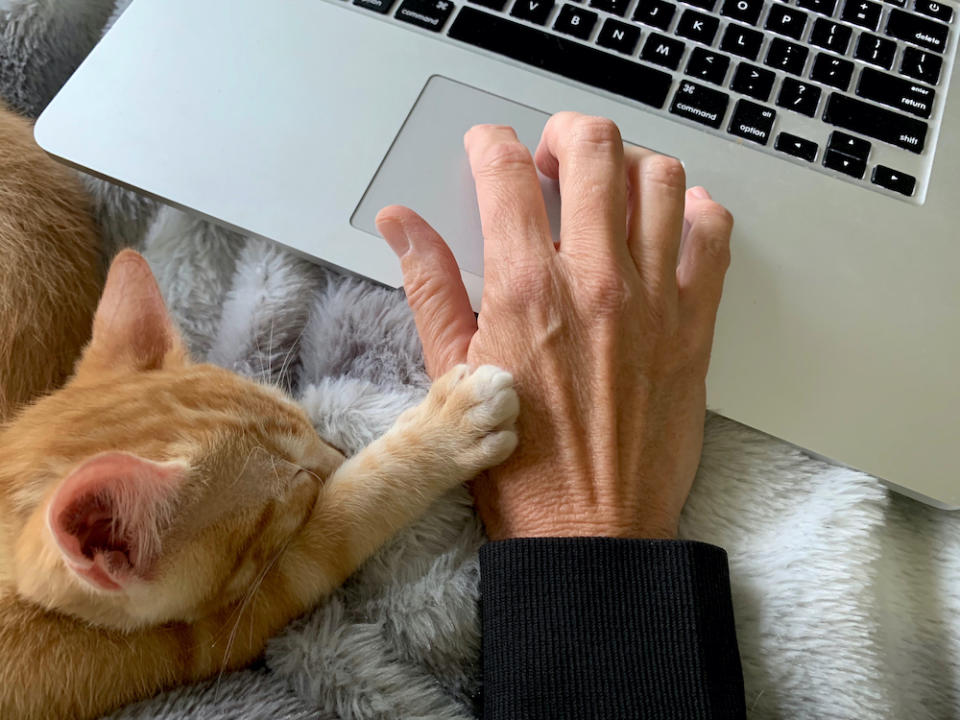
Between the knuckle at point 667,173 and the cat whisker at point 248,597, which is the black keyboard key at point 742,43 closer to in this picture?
the knuckle at point 667,173

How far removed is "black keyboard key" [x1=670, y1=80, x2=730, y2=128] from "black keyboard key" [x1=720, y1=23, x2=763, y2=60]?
0.05 meters

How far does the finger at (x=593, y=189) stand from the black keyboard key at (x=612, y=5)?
0.18 m

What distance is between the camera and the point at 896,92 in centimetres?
75

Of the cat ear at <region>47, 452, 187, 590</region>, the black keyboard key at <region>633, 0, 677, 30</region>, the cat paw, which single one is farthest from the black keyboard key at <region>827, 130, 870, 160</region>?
the cat ear at <region>47, 452, 187, 590</region>

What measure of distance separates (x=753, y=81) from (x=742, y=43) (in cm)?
5

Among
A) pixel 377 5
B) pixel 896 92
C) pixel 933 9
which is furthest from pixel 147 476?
pixel 933 9

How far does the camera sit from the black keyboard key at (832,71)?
74 cm

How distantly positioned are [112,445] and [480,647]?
13.2 inches

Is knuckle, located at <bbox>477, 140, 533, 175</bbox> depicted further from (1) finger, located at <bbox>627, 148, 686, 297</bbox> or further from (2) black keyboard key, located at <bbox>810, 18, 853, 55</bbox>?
(2) black keyboard key, located at <bbox>810, 18, 853, 55</bbox>

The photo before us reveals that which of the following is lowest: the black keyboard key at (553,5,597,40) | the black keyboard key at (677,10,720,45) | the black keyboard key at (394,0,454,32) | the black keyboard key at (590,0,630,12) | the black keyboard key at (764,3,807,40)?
the black keyboard key at (394,0,454,32)

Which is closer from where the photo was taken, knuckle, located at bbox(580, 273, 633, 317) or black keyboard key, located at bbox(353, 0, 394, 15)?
knuckle, located at bbox(580, 273, 633, 317)

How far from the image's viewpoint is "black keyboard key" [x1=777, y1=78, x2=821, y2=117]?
74 cm

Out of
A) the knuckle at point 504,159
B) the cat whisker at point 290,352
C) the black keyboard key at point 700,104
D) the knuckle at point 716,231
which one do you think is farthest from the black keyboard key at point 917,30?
the cat whisker at point 290,352

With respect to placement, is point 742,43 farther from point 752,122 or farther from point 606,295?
point 606,295
